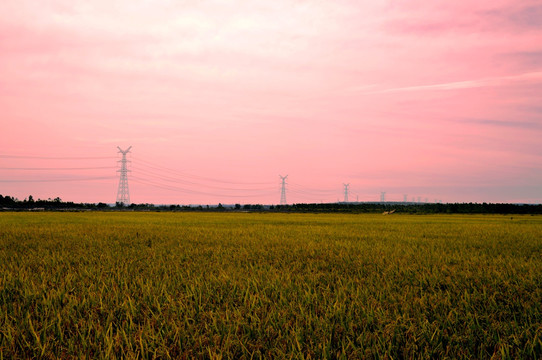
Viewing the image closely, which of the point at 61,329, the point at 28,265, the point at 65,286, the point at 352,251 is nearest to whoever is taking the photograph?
the point at 61,329

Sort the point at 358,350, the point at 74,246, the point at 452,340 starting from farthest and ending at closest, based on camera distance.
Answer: the point at 74,246, the point at 452,340, the point at 358,350

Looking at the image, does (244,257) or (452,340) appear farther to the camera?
(244,257)

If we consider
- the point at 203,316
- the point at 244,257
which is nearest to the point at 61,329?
the point at 203,316

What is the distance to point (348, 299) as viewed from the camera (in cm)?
403

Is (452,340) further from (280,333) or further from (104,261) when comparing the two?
(104,261)

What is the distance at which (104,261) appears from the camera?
693 cm

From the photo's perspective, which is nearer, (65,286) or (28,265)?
(65,286)

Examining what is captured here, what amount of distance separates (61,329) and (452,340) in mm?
3307

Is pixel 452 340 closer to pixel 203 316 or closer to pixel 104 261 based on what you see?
pixel 203 316

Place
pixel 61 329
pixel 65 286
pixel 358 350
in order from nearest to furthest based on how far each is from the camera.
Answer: pixel 358 350 < pixel 61 329 < pixel 65 286

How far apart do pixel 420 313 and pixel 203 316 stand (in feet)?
6.86

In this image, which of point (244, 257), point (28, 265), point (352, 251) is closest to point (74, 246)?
point (28, 265)

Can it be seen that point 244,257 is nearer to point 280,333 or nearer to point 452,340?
point 280,333

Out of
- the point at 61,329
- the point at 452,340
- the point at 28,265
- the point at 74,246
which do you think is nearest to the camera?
the point at 452,340
